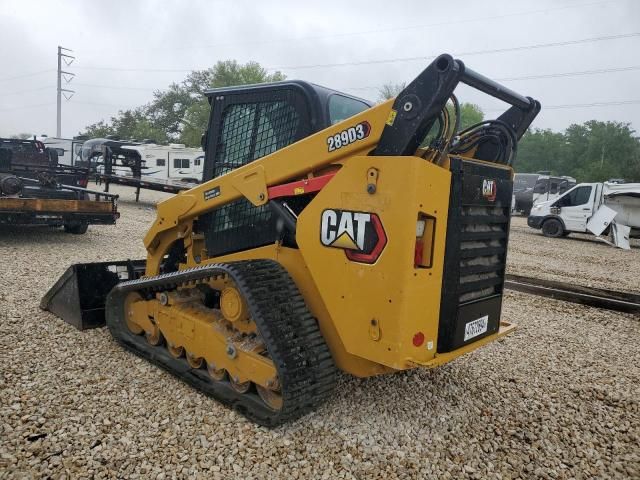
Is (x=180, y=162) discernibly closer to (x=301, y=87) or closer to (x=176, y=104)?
(x=301, y=87)

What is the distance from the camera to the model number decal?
2.86m

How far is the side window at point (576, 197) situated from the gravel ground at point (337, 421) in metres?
13.1

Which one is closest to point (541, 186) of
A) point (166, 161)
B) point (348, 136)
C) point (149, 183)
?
point (166, 161)

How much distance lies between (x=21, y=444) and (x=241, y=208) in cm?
210

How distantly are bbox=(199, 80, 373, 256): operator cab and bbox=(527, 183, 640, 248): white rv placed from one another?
14852mm

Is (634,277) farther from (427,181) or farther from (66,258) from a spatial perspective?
(66,258)

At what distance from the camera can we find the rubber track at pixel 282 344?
293 cm

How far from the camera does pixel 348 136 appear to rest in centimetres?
294

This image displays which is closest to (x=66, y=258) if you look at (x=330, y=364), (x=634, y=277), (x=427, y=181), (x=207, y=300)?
(x=207, y=300)

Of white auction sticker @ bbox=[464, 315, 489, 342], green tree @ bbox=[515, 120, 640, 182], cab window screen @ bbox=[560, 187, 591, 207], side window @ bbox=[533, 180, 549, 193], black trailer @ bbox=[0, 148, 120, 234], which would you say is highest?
green tree @ bbox=[515, 120, 640, 182]

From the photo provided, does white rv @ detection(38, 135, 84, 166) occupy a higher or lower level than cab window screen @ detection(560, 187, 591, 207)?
higher

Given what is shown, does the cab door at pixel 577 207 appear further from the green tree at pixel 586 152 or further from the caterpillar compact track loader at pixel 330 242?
the green tree at pixel 586 152

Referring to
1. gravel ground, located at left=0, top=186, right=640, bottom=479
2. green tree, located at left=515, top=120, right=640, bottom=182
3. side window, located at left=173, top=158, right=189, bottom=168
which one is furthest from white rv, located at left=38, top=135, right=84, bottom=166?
green tree, located at left=515, top=120, right=640, bottom=182

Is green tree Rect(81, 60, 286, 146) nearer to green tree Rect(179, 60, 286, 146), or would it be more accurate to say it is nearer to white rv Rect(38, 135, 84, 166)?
green tree Rect(179, 60, 286, 146)
